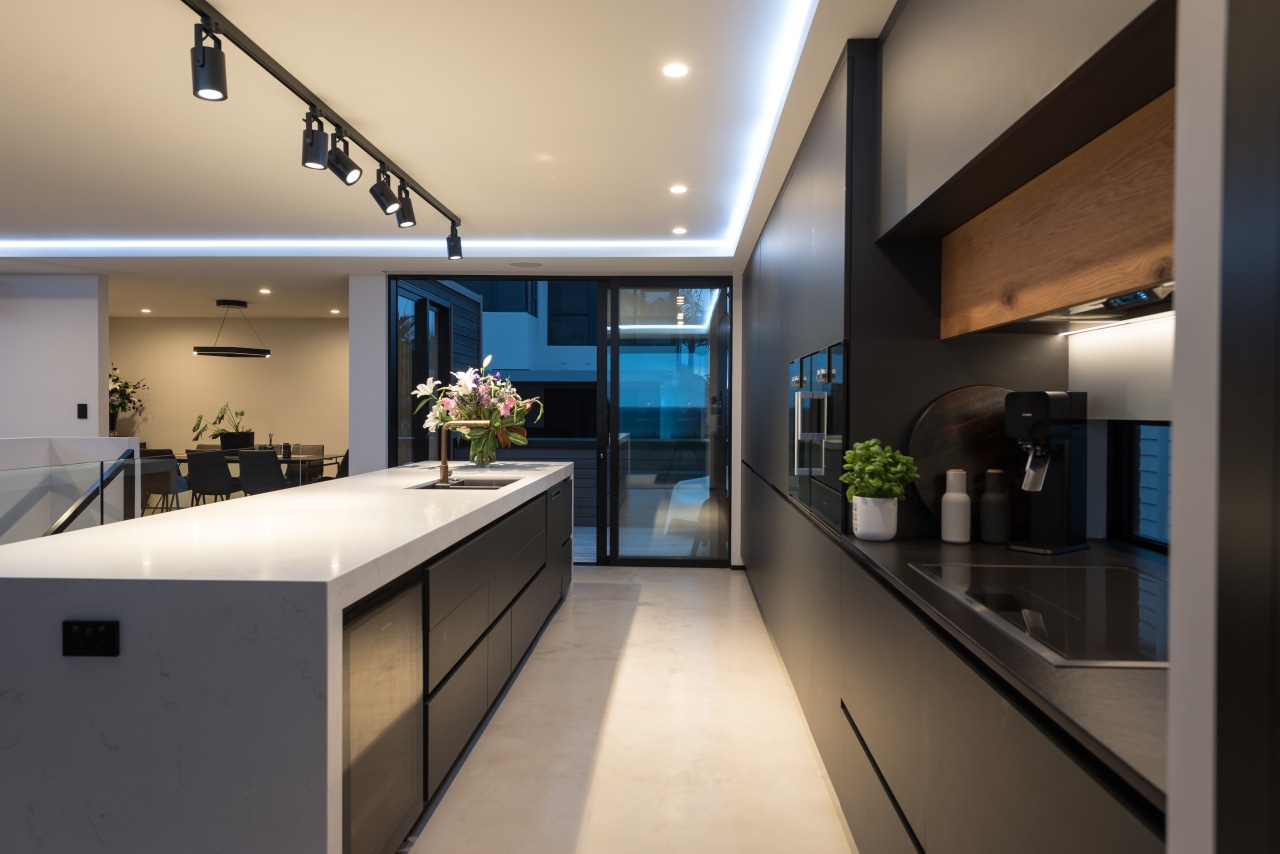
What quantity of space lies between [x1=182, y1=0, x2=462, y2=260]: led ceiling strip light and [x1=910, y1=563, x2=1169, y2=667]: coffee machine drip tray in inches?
93.1

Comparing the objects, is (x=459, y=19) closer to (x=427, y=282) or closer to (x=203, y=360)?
(x=427, y=282)

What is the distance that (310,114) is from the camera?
2.86 meters

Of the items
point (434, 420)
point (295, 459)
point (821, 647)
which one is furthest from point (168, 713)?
point (295, 459)

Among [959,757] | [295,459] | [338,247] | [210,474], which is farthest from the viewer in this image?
[295,459]

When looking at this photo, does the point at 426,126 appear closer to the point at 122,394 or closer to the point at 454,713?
the point at 454,713

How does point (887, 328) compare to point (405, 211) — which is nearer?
point (887, 328)

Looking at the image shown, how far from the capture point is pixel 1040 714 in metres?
1.01

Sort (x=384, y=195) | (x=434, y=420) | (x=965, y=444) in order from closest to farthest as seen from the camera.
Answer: (x=965, y=444), (x=384, y=195), (x=434, y=420)

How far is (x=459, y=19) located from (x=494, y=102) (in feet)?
2.13

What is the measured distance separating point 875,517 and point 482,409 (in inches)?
105

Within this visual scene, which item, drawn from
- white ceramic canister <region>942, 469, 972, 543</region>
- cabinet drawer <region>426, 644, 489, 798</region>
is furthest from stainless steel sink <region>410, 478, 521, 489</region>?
white ceramic canister <region>942, 469, 972, 543</region>

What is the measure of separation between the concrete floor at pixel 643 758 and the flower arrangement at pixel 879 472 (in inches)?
39.4

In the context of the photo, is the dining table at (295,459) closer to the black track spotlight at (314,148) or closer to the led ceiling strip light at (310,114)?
the led ceiling strip light at (310,114)

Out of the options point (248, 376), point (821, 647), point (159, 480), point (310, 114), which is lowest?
point (821, 647)
